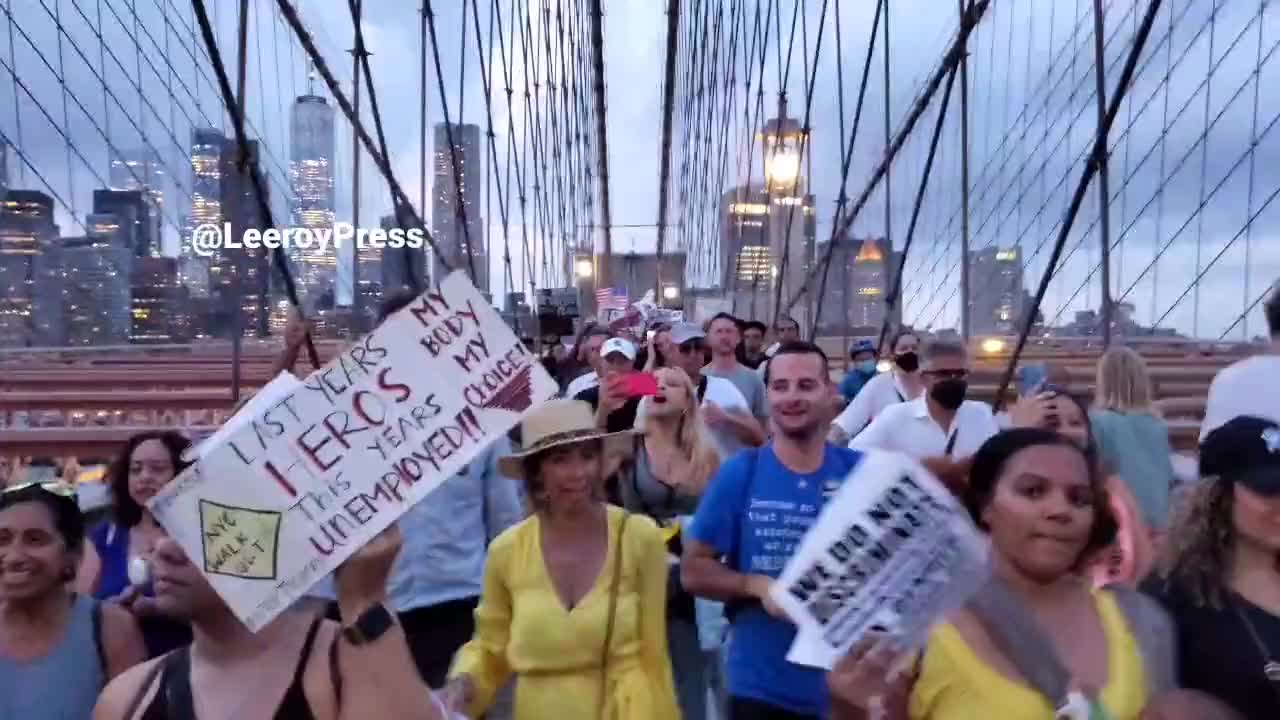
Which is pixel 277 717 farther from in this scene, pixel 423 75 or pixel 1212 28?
pixel 423 75

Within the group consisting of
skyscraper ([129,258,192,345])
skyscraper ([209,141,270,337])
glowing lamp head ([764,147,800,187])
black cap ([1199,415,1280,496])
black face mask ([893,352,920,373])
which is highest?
glowing lamp head ([764,147,800,187])

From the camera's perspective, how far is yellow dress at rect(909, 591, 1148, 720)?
161cm

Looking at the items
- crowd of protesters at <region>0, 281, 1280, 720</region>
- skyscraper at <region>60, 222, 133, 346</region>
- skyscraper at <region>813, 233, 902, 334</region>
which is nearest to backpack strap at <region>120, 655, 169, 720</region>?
crowd of protesters at <region>0, 281, 1280, 720</region>

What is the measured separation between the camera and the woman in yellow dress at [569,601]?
2230 mm

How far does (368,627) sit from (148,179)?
12.9 m

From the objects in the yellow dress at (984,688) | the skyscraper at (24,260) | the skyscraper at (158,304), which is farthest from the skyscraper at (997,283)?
the skyscraper at (158,304)

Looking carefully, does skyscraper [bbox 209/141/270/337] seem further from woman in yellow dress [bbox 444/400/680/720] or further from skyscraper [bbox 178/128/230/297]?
woman in yellow dress [bbox 444/400/680/720]

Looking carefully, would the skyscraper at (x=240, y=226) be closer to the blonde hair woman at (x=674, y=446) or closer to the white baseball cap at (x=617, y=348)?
the white baseball cap at (x=617, y=348)

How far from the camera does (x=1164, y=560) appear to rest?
6.57ft

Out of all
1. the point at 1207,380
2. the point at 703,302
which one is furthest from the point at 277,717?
the point at 703,302

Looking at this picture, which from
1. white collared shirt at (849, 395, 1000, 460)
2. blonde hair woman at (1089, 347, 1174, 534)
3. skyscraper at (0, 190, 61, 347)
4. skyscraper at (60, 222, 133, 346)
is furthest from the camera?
skyscraper at (60, 222, 133, 346)

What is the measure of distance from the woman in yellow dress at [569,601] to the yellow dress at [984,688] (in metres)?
0.70

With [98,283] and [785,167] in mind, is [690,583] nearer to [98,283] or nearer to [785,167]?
[98,283]

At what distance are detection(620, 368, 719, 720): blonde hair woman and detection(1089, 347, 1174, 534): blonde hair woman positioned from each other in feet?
3.51
